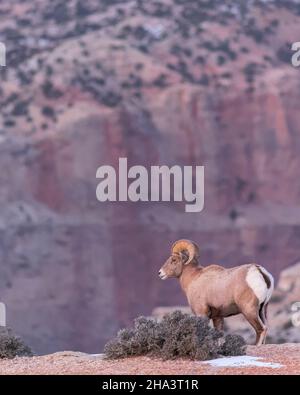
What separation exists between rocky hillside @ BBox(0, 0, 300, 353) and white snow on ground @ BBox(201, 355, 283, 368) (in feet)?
129

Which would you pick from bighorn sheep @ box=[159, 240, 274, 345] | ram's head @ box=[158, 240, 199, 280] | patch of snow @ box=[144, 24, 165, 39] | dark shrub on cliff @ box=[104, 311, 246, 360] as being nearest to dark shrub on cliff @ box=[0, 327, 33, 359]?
dark shrub on cliff @ box=[104, 311, 246, 360]

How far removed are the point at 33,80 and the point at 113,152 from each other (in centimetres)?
632

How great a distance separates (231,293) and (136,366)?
303 centimetres

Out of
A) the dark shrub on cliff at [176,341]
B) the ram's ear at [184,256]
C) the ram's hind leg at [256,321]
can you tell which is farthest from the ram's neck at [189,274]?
the dark shrub on cliff at [176,341]

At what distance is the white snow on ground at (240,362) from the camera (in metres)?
14.4

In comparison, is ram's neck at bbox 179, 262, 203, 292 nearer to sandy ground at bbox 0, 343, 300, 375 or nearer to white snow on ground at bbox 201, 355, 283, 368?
sandy ground at bbox 0, 343, 300, 375

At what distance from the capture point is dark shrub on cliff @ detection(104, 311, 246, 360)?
1502cm

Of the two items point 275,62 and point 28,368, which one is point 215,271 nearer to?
point 28,368

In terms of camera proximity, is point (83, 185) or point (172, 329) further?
point (83, 185)

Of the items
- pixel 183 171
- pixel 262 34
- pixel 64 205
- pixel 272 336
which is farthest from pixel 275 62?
pixel 272 336

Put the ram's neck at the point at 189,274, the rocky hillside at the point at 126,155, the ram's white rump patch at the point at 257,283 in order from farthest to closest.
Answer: the rocky hillside at the point at 126,155 → the ram's neck at the point at 189,274 → the ram's white rump patch at the point at 257,283

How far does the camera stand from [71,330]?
5600cm

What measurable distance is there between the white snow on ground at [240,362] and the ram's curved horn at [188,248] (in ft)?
12.7

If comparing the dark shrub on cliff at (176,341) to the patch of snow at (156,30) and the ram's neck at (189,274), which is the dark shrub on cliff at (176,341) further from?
the patch of snow at (156,30)
